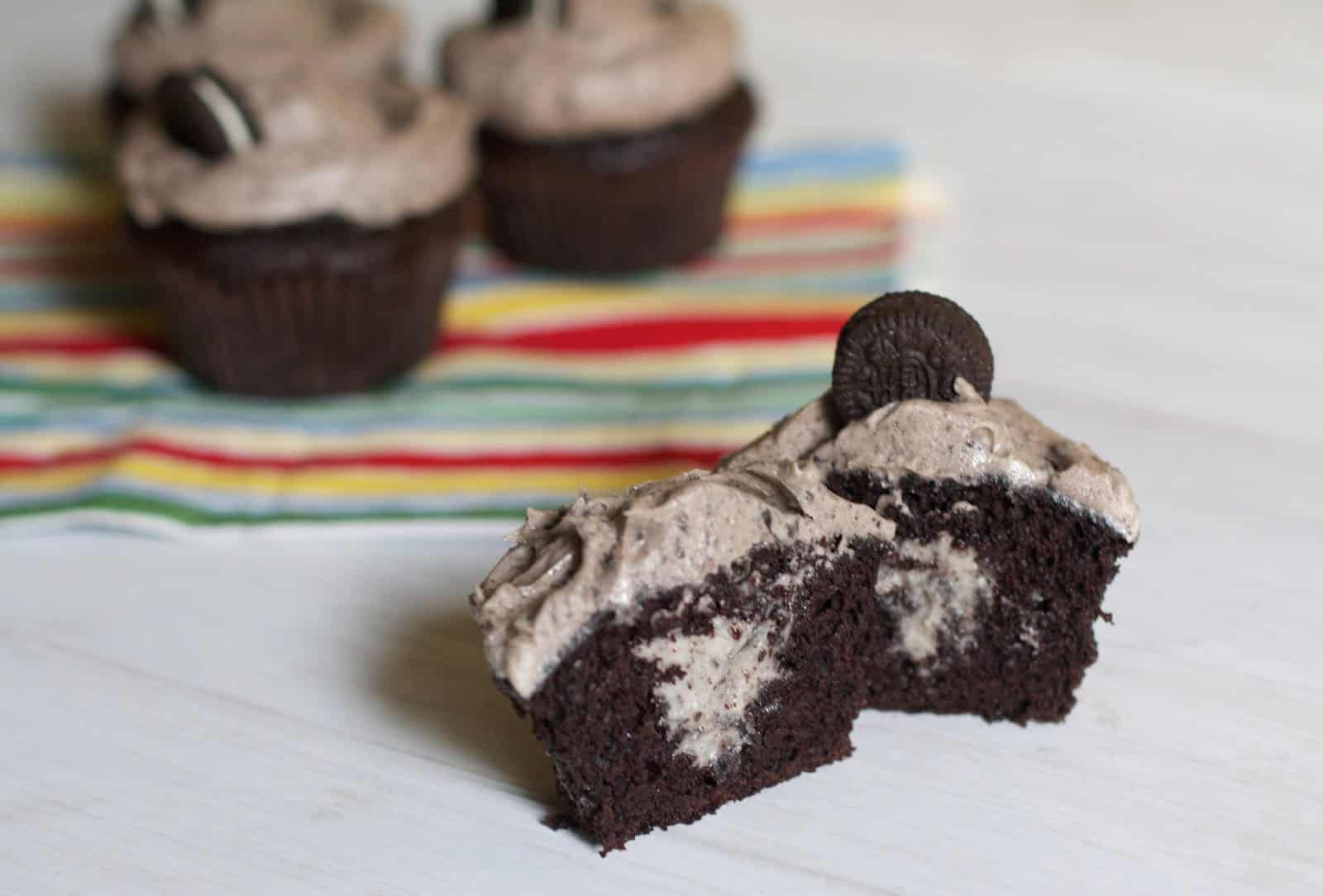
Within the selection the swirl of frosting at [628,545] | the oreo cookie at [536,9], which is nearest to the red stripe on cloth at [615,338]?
the oreo cookie at [536,9]

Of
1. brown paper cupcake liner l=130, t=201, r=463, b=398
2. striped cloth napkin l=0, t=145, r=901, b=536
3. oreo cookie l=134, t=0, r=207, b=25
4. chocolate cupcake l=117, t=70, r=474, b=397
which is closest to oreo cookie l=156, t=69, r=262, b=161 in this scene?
chocolate cupcake l=117, t=70, r=474, b=397

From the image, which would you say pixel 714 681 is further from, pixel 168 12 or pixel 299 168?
pixel 168 12

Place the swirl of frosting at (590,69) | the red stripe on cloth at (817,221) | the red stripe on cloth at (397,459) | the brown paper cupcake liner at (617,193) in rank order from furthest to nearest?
1. the red stripe on cloth at (817,221)
2. the brown paper cupcake liner at (617,193)
3. the swirl of frosting at (590,69)
4. the red stripe on cloth at (397,459)

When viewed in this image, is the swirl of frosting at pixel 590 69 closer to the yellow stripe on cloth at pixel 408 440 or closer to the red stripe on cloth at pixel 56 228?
the yellow stripe on cloth at pixel 408 440

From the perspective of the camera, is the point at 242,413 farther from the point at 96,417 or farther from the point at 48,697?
the point at 48,697

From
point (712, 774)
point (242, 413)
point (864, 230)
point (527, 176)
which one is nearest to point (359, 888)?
point (712, 774)

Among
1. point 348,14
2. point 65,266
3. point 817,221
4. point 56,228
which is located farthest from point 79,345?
point 817,221
